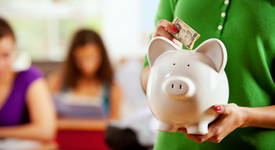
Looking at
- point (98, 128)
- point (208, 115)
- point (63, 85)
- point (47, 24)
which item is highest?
point (208, 115)

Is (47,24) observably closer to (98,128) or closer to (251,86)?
(98,128)

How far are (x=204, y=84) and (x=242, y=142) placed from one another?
8.4 inches

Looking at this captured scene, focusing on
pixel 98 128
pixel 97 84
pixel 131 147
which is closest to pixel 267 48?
pixel 131 147

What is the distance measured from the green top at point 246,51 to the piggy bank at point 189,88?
10 centimetres

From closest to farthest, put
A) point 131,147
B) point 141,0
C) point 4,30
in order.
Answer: point 4,30, point 131,147, point 141,0

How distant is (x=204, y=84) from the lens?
1.86 ft

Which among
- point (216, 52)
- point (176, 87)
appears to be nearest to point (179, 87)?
point (176, 87)

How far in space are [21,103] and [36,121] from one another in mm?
144

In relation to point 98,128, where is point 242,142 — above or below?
above

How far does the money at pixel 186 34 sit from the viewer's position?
61 cm

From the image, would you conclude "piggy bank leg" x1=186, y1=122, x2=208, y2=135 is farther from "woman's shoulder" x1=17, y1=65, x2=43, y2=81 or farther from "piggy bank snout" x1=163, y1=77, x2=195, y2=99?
"woman's shoulder" x1=17, y1=65, x2=43, y2=81

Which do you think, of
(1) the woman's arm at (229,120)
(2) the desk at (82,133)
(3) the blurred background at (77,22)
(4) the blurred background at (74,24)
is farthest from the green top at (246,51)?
(3) the blurred background at (77,22)

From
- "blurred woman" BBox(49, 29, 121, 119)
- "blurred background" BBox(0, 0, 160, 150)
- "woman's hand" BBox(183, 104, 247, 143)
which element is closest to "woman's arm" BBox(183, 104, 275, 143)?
"woman's hand" BBox(183, 104, 247, 143)

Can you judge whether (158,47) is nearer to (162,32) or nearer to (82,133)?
(162,32)
